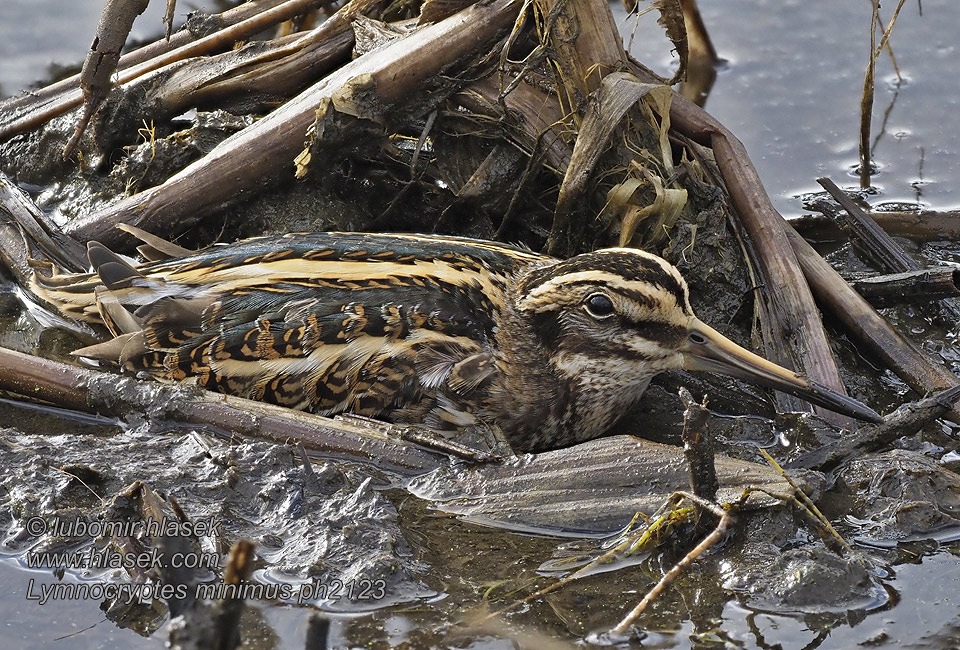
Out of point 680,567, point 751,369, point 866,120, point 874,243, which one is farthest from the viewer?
point 866,120

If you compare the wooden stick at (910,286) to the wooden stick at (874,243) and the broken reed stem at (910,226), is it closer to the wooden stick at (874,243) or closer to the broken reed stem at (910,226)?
the wooden stick at (874,243)

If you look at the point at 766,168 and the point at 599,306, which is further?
the point at 766,168

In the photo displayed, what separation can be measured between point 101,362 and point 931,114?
5.42m

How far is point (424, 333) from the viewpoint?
16.6ft

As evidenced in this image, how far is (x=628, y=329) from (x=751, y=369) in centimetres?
57

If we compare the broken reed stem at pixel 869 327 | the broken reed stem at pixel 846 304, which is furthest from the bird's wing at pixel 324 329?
the broken reed stem at pixel 869 327

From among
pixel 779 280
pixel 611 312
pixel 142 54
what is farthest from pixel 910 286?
pixel 142 54

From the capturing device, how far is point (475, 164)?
6.21 m

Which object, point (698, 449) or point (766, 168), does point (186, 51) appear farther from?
point (698, 449)

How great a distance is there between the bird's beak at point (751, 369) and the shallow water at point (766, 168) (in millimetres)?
853

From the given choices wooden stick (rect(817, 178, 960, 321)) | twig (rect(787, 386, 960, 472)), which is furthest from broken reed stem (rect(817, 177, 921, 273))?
twig (rect(787, 386, 960, 472))

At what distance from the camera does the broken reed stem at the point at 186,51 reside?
7.10 meters

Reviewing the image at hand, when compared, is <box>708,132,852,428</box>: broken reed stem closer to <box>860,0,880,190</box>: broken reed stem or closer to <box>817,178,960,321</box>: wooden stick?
<box>817,178,960,321</box>: wooden stick

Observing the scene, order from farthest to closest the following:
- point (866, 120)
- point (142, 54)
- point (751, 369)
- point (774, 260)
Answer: point (142, 54) < point (866, 120) < point (774, 260) < point (751, 369)
